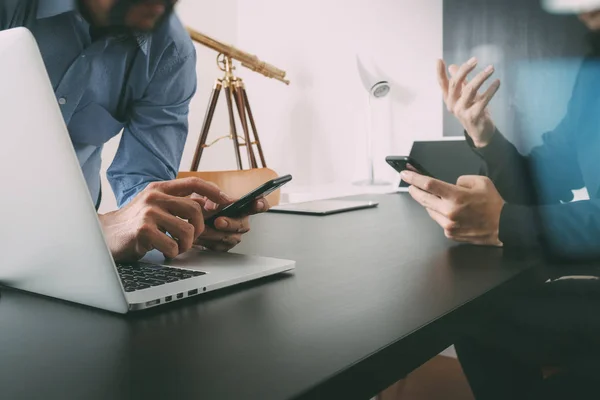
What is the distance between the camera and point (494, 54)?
199 cm

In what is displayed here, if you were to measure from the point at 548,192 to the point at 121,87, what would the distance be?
44.1 inches

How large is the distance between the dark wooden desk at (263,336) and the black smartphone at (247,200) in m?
0.12

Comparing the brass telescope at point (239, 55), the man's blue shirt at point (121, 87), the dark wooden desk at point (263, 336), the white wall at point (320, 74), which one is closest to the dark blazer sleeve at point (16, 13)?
the man's blue shirt at point (121, 87)

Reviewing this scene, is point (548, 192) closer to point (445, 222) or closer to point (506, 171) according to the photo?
point (506, 171)

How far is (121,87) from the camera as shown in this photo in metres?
1.34

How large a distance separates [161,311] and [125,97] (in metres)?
1.03

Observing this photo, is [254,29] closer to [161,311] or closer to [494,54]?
[494,54]

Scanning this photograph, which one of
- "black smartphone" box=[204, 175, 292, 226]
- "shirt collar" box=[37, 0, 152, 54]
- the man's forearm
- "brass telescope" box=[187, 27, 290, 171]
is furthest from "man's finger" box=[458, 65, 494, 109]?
"brass telescope" box=[187, 27, 290, 171]

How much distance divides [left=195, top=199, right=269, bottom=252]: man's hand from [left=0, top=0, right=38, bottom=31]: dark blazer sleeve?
2.12 feet

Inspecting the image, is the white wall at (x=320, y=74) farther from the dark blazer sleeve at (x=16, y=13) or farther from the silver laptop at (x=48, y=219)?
the silver laptop at (x=48, y=219)

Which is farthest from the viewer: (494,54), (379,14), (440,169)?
(379,14)

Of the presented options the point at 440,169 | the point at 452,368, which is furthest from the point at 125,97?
the point at 452,368

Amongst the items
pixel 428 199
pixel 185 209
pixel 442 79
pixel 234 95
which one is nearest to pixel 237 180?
pixel 234 95

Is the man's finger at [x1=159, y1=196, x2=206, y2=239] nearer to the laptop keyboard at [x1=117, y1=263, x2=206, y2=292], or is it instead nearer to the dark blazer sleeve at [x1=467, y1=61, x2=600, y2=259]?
the laptop keyboard at [x1=117, y1=263, x2=206, y2=292]
